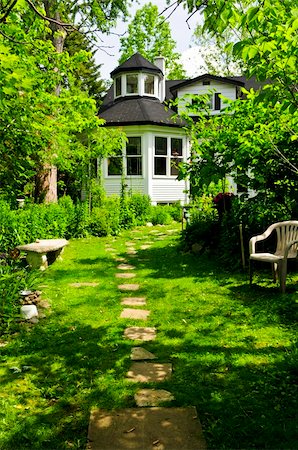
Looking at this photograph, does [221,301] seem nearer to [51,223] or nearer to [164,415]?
[164,415]

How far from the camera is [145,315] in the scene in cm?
535

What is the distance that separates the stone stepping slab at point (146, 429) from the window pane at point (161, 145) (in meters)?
17.1

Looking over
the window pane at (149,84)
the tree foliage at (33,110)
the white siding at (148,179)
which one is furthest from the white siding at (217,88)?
the tree foliage at (33,110)

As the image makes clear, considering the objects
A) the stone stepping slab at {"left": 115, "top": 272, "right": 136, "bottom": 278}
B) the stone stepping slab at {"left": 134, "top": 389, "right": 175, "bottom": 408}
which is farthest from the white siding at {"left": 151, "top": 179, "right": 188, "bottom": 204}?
the stone stepping slab at {"left": 134, "top": 389, "right": 175, "bottom": 408}

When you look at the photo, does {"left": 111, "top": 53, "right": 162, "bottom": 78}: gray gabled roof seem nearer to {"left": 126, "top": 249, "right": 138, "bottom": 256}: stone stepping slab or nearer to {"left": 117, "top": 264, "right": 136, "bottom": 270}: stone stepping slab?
{"left": 126, "top": 249, "right": 138, "bottom": 256}: stone stepping slab

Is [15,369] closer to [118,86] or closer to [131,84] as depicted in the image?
[131,84]

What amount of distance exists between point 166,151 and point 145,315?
15070 mm

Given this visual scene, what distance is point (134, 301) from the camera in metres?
6.00

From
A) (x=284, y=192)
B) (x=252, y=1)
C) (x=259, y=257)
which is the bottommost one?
(x=259, y=257)

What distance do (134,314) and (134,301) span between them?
636mm

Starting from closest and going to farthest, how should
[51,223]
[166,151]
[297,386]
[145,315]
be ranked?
[297,386] < [145,315] < [51,223] < [166,151]

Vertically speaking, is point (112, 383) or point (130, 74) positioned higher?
point (130, 74)

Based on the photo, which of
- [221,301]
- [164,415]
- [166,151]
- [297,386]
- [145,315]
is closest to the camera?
[164,415]

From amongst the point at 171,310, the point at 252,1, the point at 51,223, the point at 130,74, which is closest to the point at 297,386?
the point at 171,310
